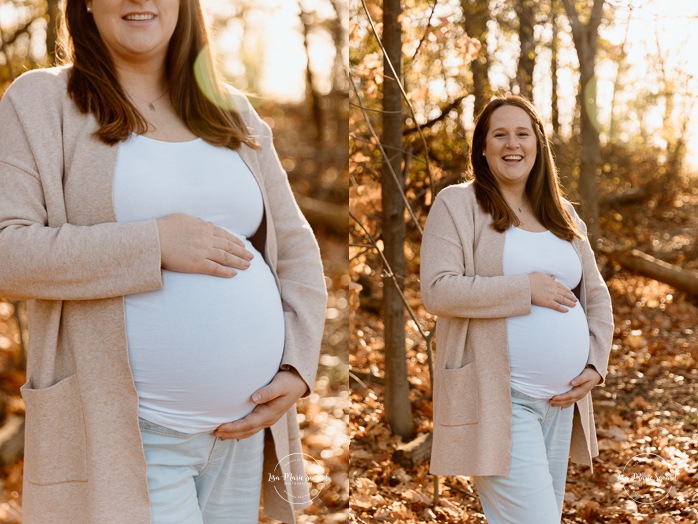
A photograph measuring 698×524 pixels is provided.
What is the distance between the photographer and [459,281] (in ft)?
6.62

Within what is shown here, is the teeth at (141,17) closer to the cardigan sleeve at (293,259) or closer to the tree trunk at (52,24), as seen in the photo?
the cardigan sleeve at (293,259)

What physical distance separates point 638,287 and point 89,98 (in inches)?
77.3

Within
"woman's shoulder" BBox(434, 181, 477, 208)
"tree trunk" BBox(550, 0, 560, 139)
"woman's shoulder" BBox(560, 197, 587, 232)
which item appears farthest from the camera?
"tree trunk" BBox(550, 0, 560, 139)

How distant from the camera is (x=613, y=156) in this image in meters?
2.64

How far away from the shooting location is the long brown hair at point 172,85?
4.87ft

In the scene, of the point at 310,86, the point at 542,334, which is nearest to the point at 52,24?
the point at 542,334

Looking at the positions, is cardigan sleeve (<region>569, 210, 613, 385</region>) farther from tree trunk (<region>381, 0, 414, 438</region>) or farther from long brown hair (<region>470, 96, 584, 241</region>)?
tree trunk (<region>381, 0, 414, 438</region>)

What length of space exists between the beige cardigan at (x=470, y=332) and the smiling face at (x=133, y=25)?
0.96 meters

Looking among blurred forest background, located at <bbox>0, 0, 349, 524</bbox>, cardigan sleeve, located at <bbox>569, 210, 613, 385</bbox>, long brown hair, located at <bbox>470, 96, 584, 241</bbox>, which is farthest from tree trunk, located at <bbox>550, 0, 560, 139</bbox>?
blurred forest background, located at <bbox>0, 0, 349, 524</bbox>

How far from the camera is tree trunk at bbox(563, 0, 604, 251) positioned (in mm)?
2461

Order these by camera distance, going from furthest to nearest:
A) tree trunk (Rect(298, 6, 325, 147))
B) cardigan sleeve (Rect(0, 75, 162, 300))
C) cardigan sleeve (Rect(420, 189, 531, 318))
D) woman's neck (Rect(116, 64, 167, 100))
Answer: tree trunk (Rect(298, 6, 325, 147)) < cardigan sleeve (Rect(420, 189, 531, 318)) < woman's neck (Rect(116, 64, 167, 100)) < cardigan sleeve (Rect(0, 75, 162, 300))

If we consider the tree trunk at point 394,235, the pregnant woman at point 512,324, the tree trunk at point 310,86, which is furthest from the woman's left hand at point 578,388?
the tree trunk at point 310,86

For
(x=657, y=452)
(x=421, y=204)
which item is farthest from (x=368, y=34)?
(x=657, y=452)

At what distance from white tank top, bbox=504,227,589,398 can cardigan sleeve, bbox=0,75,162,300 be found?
3.53 ft
